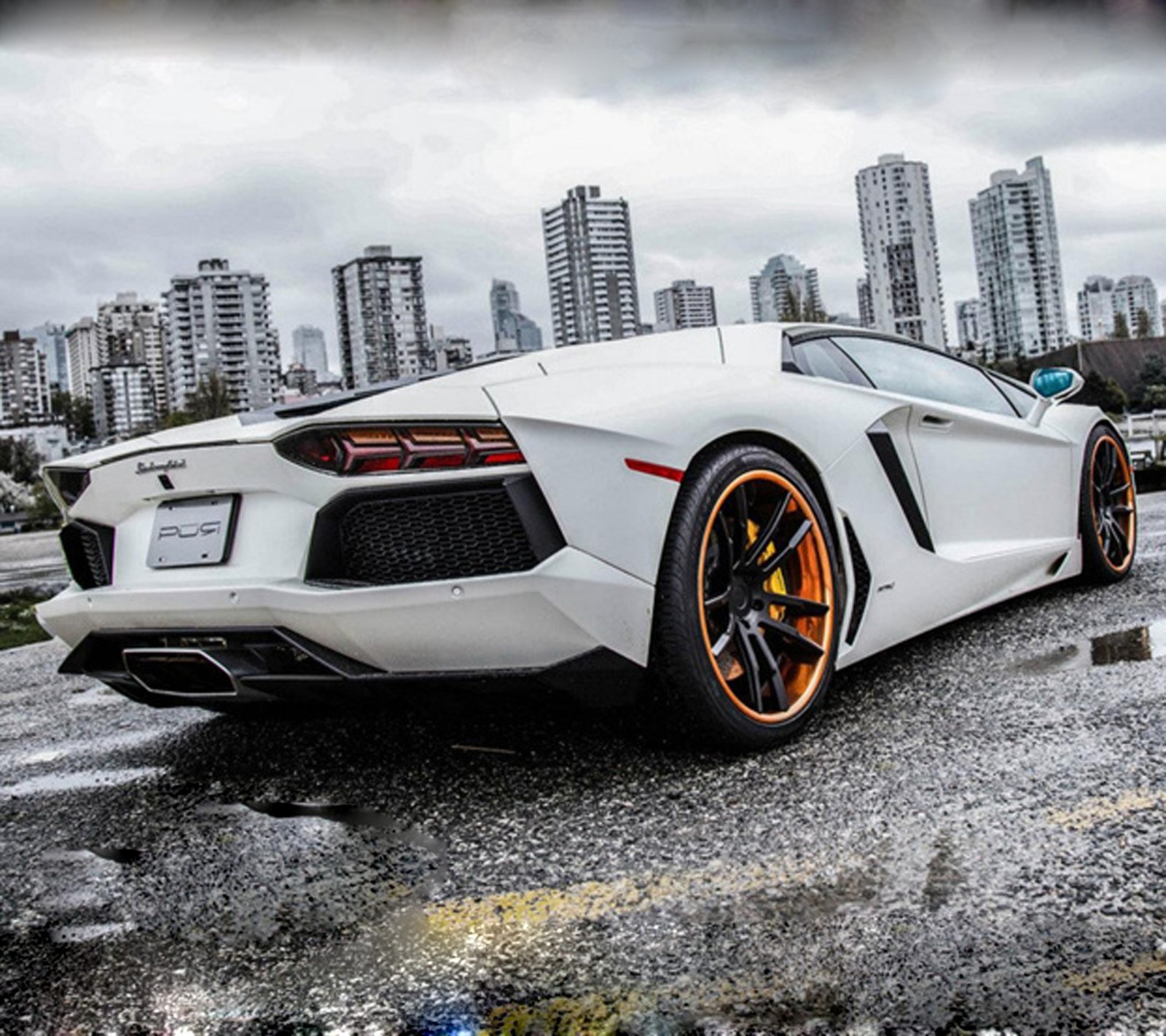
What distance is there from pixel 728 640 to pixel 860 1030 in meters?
1.30

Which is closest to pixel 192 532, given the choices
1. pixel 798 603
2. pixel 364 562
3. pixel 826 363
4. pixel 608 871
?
pixel 364 562

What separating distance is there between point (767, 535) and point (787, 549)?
7 cm

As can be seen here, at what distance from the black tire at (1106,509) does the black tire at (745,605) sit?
203 centimetres

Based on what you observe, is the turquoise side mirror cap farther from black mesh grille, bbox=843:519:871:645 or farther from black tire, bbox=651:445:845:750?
black tire, bbox=651:445:845:750

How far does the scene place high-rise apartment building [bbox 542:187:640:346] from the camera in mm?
21984

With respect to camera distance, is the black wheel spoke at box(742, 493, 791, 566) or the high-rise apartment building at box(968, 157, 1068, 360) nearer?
the black wheel spoke at box(742, 493, 791, 566)

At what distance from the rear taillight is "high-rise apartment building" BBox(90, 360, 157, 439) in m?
166

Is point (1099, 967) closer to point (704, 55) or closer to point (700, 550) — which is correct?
point (700, 550)

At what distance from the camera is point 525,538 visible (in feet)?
7.73

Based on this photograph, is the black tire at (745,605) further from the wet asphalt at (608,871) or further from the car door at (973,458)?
the car door at (973,458)

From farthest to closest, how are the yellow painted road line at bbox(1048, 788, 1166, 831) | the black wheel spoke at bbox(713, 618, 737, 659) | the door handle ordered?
1. the door handle
2. the black wheel spoke at bbox(713, 618, 737, 659)
3. the yellow painted road line at bbox(1048, 788, 1166, 831)

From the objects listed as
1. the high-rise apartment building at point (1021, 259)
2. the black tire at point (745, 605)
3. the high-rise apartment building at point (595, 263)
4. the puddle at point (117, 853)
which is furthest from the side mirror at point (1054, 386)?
the high-rise apartment building at point (1021, 259)

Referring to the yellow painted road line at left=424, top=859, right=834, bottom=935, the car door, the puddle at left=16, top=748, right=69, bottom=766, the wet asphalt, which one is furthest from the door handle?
the puddle at left=16, top=748, right=69, bottom=766

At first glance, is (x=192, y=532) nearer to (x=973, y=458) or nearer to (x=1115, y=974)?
(x=1115, y=974)
